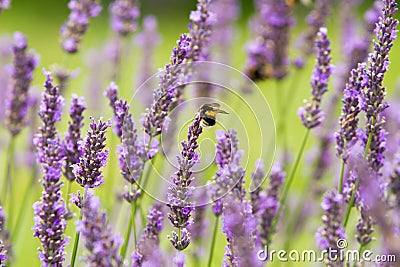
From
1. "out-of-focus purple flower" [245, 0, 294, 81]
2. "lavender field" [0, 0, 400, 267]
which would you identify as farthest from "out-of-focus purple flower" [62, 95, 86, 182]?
"out-of-focus purple flower" [245, 0, 294, 81]

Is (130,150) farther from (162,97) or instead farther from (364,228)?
(364,228)

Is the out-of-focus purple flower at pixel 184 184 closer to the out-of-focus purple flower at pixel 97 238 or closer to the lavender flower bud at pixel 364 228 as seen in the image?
the out-of-focus purple flower at pixel 97 238

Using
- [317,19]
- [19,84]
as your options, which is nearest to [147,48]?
[317,19]

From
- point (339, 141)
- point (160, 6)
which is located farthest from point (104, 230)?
point (160, 6)

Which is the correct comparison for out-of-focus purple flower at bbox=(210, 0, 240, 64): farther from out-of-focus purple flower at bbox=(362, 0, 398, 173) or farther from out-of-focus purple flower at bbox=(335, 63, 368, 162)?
out-of-focus purple flower at bbox=(362, 0, 398, 173)

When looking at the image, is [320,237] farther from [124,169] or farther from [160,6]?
[160,6]

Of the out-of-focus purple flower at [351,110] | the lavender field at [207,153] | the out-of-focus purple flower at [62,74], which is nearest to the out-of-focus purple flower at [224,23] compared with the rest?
the lavender field at [207,153]
